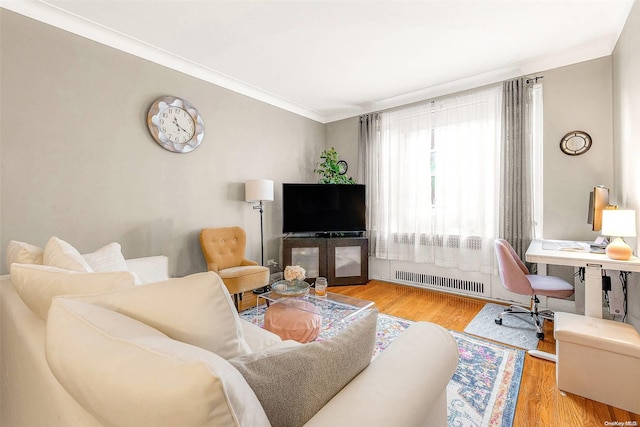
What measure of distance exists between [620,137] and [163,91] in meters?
4.43

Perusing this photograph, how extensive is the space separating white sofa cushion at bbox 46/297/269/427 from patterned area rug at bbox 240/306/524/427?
5.14ft

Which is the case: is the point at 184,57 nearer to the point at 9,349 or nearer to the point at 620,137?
the point at 9,349

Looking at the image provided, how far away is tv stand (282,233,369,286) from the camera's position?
3941 millimetres

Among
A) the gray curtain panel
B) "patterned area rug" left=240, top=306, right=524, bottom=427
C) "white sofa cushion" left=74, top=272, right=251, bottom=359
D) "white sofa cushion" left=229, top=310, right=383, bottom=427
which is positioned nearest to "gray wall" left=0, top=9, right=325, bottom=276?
"patterned area rug" left=240, top=306, right=524, bottom=427


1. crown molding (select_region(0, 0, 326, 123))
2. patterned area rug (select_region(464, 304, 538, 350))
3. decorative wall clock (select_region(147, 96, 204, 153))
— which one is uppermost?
crown molding (select_region(0, 0, 326, 123))

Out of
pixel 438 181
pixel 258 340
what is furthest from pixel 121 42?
pixel 438 181

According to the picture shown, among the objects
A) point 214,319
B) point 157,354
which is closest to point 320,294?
point 214,319

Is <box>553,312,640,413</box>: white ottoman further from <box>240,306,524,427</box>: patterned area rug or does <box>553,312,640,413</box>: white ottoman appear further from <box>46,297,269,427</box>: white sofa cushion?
<box>46,297,269,427</box>: white sofa cushion

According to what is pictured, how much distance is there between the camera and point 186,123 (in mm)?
3066

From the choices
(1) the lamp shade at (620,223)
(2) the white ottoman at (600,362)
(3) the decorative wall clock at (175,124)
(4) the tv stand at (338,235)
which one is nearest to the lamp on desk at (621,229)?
(1) the lamp shade at (620,223)

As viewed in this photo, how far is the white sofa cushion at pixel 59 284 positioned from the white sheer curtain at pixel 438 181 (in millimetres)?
3602

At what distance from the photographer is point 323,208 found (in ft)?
13.3

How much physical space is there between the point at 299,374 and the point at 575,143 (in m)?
3.69

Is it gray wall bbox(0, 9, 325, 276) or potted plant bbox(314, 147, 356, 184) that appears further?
potted plant bbox(314, 147, 356, 184)
